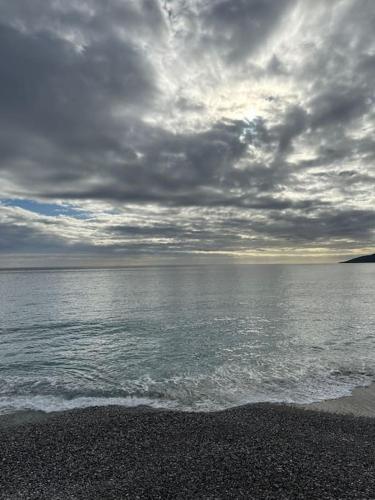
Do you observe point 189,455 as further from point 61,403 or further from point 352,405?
point 352,405

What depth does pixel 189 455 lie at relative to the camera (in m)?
9.66

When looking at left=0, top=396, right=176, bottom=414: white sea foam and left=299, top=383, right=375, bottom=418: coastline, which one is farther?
left=0, top=396, right=176, bottom=414: white sea foam

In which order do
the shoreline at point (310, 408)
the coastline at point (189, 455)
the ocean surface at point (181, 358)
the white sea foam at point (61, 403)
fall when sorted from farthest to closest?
the ocean surface at point (181, 358) → the white sea foam at point (61, 403) → the shoreline at point (310, 408) → the coastline at point (189, 455)

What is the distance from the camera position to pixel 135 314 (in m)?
43.8

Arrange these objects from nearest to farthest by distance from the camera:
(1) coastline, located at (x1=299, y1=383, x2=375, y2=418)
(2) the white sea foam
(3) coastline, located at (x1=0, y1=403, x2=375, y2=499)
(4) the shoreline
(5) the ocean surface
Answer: (3) coastline, located at (x1=0, y1=403, x2=375, y2=499) → (4) the shoreline → (1) coastline, located at (x1=299, y1=383, x2=375, y2=418) → (2) the white sea foam → (5) the ocean surface

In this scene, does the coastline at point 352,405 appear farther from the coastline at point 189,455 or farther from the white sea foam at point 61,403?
the white sea foam at point 61,403

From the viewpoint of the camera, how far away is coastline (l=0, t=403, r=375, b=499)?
26.0 feet

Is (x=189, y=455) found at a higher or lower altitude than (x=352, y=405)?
higher

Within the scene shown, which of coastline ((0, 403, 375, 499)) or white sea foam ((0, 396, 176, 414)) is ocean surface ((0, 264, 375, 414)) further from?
coastline ((0, 403, 375, 499))

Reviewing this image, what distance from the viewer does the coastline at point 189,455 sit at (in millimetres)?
7929

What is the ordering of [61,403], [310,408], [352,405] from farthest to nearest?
[61,403] → [352,405] → [310,408]

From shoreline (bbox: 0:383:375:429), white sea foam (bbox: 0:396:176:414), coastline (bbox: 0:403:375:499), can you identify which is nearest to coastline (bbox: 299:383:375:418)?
shoreline (bbox: 0:383:375:429)

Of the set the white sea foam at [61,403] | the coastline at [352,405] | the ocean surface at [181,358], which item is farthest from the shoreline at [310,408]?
the ocean surface at [181,358]

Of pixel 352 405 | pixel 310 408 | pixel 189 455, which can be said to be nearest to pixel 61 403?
pixel 189 455
